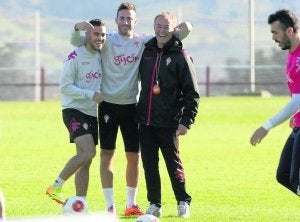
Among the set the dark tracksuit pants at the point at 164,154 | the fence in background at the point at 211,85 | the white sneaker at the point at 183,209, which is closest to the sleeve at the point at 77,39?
the dark tracksuit pants at the point at 164,154

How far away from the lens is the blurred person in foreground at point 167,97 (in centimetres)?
1205

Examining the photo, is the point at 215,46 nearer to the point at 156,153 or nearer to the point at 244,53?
the point at 244,53

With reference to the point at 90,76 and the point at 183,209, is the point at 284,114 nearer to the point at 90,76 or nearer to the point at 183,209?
the point at 183,209

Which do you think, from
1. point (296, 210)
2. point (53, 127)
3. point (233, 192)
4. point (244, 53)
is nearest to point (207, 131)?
point (53, 127)

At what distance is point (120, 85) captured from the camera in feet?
40.5

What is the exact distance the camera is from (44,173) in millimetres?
17312

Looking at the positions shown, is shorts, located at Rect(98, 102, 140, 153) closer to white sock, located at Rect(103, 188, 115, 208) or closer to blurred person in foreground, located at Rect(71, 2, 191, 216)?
blurred person in foreground, located at Rect(71, 2, 191, 216)

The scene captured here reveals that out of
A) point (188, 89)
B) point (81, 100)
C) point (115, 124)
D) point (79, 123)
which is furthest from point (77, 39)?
point (188, 89)

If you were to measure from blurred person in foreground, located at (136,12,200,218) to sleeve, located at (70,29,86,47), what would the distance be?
751 mm

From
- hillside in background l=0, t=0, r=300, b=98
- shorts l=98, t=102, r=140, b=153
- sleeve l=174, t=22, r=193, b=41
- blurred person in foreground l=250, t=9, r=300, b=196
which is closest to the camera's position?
blurred person in foreground l=250, t=9, r=300, b=196

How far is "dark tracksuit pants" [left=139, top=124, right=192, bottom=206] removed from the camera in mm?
12188

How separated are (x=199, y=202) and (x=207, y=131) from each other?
1466 centimetres

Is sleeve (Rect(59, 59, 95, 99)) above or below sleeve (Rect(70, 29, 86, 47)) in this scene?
below

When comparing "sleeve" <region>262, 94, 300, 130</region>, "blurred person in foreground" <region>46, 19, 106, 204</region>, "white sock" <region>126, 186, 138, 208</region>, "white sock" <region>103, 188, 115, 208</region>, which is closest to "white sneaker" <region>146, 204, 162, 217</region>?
"white sock" <region>126, 186, 138, 208</region>
